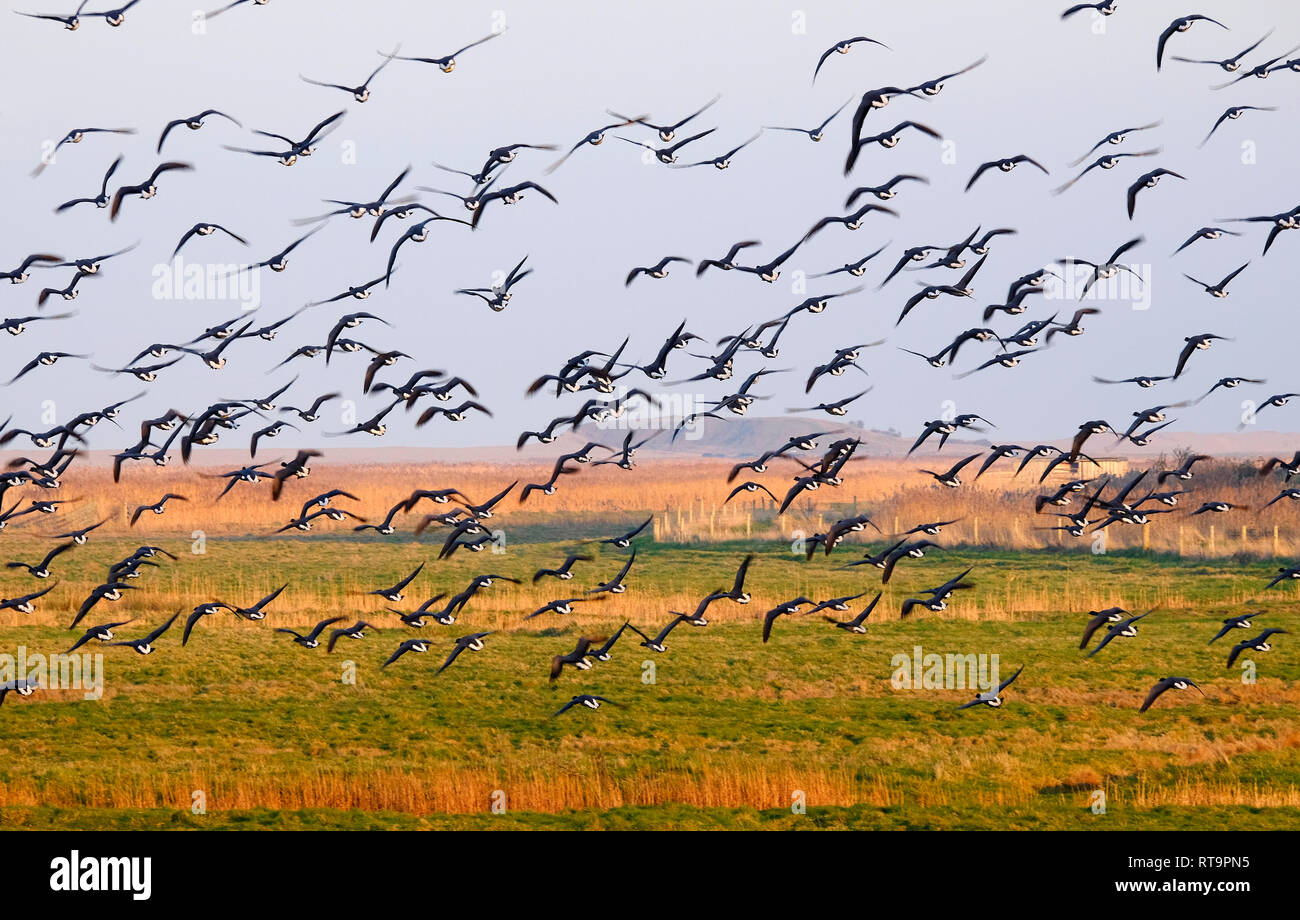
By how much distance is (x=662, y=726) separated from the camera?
3719cm

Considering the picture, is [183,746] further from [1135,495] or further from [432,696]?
[1135,495]

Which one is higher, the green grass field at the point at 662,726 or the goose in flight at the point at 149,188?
the goose in flight at the point at 149,188

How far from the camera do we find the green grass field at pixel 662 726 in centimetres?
3095

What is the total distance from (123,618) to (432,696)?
1421 centimetres

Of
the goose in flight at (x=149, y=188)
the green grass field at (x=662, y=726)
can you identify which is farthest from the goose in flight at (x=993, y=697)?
the goose in flight at (x=149, y=188)

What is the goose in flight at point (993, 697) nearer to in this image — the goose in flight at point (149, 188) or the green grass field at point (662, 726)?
the green grass field at point (662, 726)

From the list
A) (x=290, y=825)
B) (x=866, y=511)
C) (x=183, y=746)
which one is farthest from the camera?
(x=866, y=511)

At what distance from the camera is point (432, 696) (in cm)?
4000

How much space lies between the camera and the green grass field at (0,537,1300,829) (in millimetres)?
30953

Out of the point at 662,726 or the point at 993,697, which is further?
the point at 662,726

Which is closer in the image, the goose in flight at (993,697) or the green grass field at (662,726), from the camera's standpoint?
the green grass field at (662,726)

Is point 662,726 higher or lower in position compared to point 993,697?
lower
